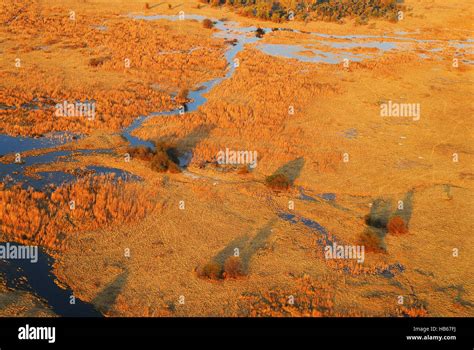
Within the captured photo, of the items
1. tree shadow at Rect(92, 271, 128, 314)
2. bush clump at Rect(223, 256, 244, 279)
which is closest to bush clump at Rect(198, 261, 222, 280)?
bush clump at Rect(223, 256, 244, 279)

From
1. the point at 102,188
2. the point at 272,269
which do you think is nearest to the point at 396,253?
the point at 272,269

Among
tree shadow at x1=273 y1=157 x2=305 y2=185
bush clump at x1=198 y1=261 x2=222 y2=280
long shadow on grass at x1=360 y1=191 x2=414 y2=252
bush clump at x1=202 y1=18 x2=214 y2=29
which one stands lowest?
bush clump at x1=198 y1=261 x2=222 y2=280

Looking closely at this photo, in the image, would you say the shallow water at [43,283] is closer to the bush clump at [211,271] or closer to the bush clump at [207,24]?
the bush clump at [211,271]

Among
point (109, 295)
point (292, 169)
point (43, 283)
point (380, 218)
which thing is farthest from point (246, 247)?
point (43, 283)

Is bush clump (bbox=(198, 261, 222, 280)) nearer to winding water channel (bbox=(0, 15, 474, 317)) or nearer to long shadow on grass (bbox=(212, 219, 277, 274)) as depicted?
long shadow on grass (bbox=(212, 219, 277, 274))

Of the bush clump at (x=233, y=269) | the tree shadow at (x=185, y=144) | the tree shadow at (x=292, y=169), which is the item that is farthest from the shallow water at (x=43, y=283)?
the tree shadow at (x=292, y=169)

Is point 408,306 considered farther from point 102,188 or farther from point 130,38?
point 130,38

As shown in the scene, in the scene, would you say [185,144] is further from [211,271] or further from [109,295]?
[109,295]

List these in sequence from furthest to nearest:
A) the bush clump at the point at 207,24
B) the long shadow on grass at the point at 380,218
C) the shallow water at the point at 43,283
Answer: the bush clump at the point at 207,24 < the long shadow on grass at the point at 380,218 < the shallow water at the point at 43,283
